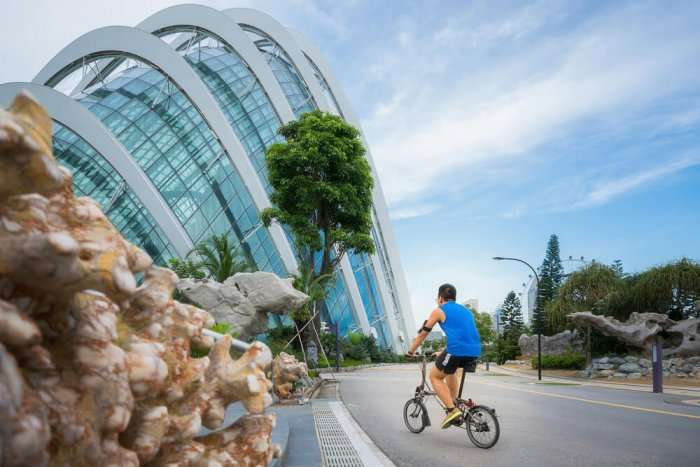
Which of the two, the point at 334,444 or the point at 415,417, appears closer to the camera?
the point at 334,444

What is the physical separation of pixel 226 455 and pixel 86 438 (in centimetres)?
79

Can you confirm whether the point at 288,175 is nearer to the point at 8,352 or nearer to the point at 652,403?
the point at 652,403

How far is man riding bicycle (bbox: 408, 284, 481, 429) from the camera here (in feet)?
23.0

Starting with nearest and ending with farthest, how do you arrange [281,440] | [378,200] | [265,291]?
[281,440] < [265,291] < [378,200]

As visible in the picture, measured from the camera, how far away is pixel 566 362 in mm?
34281

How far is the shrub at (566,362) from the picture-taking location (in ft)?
111

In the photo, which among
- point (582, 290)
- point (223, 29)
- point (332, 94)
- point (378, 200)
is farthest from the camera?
point (378, 200)

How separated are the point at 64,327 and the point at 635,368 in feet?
101

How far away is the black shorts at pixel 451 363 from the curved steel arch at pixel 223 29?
32.1 m

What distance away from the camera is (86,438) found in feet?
4.04

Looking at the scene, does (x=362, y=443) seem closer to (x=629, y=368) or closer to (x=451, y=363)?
(x=451, y=363)

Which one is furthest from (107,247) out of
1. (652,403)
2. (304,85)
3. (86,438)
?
(304,85)

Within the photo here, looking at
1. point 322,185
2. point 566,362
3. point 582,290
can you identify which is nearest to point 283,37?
point 322,185

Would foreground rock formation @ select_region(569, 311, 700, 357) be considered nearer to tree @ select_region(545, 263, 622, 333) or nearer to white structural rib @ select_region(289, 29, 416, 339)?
tree @ select_region(545, 263, 622, 333)
